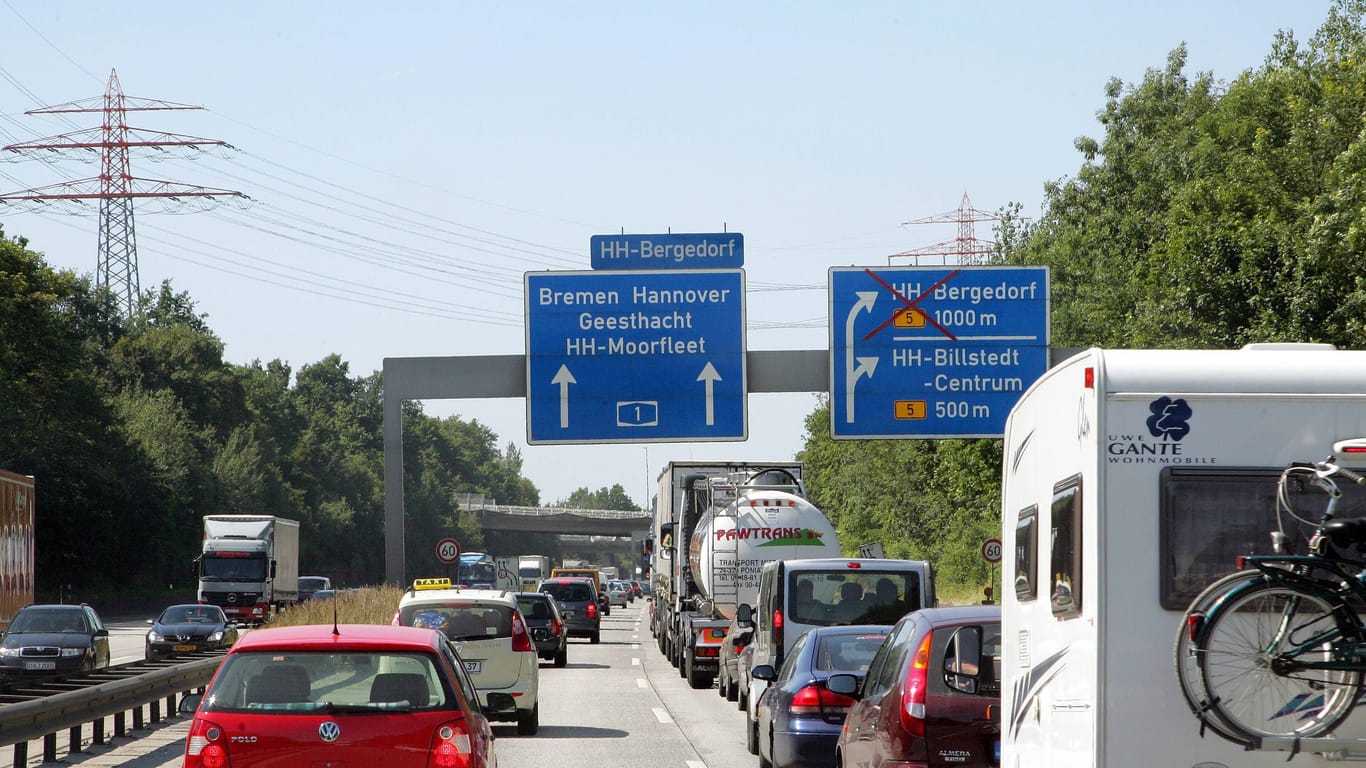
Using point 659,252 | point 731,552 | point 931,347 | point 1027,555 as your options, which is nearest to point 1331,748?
point 1027,555

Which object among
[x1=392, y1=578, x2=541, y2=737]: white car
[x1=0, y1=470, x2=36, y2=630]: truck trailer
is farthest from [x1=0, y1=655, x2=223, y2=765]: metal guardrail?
[x1=0, y1=470, x2=36, y2=630]: truck trailer

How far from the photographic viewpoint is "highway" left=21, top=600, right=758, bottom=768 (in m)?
16.5

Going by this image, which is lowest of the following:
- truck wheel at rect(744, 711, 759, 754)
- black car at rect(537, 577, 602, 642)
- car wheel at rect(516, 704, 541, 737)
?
black car at rect(537, 577, 602, 642)

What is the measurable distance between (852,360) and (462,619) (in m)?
8.58

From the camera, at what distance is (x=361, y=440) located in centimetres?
16225

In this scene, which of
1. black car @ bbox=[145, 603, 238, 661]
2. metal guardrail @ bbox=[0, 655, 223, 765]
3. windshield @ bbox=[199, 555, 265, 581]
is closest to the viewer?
metal guardrail @ bbox=[0, 655, 223, 765]

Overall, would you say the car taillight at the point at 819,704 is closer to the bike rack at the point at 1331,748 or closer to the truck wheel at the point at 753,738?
the truck wheel at the point at 753,738

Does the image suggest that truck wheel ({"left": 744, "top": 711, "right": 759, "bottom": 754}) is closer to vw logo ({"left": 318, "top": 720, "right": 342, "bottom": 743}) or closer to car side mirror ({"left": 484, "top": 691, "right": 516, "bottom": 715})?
car side mirror ({"left": 484, "top": 691, "right": 516, "bottom": 715})

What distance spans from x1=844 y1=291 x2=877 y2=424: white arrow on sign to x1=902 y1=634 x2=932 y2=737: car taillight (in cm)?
1605

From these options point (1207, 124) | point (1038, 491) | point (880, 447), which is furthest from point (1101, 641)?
point (880, 447)

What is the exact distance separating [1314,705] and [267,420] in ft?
398

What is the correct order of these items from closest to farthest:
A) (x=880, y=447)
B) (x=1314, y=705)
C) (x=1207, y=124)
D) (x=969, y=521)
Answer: (x=1314, y=705), (x=1207, y=124), (x=969, y=521), (x=880, y=447)

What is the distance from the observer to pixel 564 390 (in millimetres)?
26297

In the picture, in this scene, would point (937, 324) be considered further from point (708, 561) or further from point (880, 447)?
point (880, 447)
